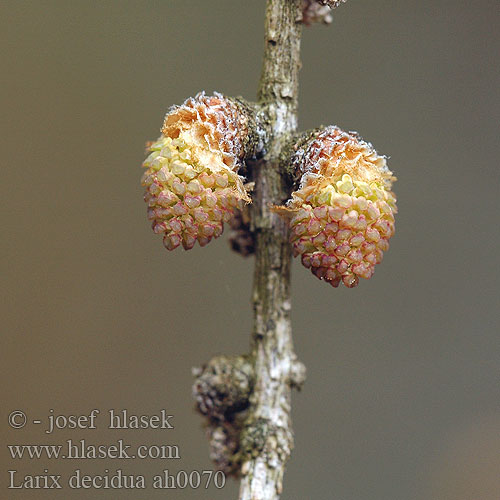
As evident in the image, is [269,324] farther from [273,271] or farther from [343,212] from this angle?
[343,212]

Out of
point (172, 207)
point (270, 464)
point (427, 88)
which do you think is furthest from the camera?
point (427, 88)

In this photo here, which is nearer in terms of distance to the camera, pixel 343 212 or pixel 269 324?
pixel 343 212

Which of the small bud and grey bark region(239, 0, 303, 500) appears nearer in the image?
the small bud

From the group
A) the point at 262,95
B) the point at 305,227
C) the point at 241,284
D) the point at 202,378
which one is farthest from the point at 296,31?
the point at 241,284

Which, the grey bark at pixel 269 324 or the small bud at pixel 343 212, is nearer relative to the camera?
the small bud at pixel 343 212

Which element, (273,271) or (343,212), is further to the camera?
(273,271)

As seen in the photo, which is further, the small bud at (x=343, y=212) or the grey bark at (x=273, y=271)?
the grey bark at (x=273, y=271)

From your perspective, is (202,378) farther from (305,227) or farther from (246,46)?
(246,46)

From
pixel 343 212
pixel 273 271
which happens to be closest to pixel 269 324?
pixel 273 271
